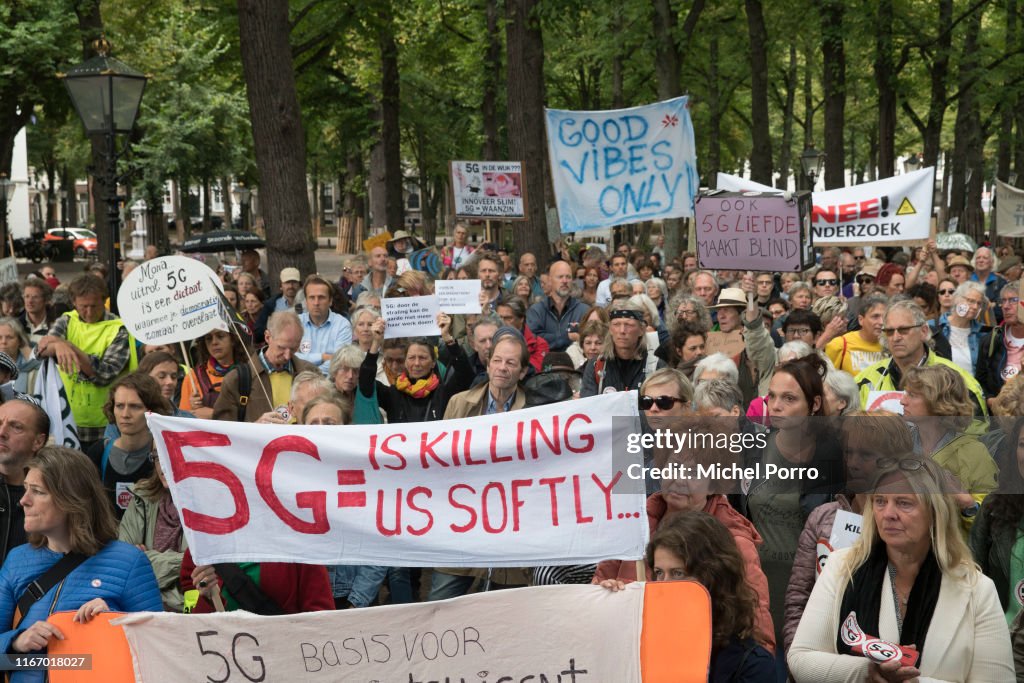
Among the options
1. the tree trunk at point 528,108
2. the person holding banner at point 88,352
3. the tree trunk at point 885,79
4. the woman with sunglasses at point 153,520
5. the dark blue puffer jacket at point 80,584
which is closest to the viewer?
the dark blue puffer jacket at point 80,584

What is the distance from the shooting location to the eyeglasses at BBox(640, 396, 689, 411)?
559cm

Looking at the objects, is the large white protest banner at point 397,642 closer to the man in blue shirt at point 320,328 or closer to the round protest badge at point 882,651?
the round protest badge at point 882,651

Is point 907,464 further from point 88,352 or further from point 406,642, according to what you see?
point 88,352

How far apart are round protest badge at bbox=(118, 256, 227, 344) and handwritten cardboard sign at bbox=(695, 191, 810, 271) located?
4.32 m

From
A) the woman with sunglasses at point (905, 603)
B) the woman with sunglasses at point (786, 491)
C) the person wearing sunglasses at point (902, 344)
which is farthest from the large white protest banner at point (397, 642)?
the person wearing sunglasses at point (902, 344)

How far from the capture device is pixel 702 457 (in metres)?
4.87

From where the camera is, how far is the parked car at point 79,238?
53025 mm

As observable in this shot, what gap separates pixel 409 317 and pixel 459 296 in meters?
1.94

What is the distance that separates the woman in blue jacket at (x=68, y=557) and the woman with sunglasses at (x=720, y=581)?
5.93 ft

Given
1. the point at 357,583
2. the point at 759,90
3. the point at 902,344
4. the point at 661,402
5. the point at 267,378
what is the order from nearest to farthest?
1. the point at 661,402
2. the point at 357,583
3. the point at 902,344
4. the point at 267,378
5. the point at 759,90

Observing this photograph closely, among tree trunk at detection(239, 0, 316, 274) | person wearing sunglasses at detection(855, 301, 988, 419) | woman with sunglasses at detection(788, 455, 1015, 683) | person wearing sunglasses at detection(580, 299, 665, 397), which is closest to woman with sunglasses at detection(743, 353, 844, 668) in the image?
woman with sunglasses at detection(788, 455, 1015, 683)

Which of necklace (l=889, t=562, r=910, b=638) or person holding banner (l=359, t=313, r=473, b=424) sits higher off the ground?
person holding banner (l=359, t=313, r=473, b=424)

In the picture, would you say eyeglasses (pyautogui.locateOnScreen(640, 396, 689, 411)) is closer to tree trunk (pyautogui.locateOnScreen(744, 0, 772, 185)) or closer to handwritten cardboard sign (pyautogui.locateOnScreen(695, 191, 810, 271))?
handwritten cardboard sign (pyautogui.locateOnScreen(695, 191, 810, 271))

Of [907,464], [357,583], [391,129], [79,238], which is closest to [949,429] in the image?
[907,464]
